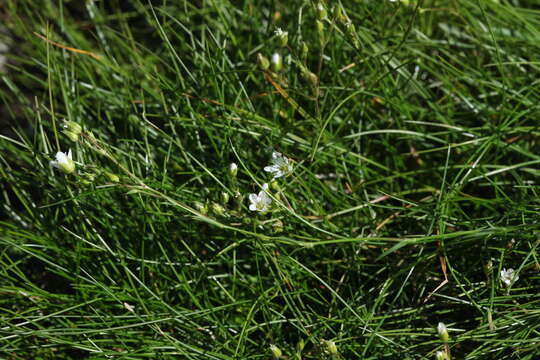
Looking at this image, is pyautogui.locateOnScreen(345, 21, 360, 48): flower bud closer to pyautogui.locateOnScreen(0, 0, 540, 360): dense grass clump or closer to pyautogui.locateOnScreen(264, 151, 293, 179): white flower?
pyautogui.locateOnScreen(0, 0, 540, 360): dense grass clump

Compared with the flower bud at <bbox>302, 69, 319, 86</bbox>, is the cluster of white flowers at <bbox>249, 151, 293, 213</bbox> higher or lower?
lower

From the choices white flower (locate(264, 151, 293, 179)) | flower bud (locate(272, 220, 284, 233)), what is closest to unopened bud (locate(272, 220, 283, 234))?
flower bud (locate(272, 220, 284, 233))

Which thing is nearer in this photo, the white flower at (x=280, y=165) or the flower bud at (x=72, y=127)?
the flower bud at (x=72, y=127)

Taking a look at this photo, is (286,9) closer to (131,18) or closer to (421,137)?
(421,137)

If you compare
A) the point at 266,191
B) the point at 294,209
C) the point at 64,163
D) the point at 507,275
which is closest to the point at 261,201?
the point at 266,191

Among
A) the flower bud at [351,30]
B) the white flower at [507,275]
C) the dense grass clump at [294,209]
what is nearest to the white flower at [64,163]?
the dense grass clump at [294,209]

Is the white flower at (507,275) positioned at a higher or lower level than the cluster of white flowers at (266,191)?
lower

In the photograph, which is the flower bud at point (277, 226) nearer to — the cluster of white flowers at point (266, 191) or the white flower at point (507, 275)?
the cluster of white flowers at point (266, 191)

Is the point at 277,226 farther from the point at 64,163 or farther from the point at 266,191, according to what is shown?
the point at 64,163
